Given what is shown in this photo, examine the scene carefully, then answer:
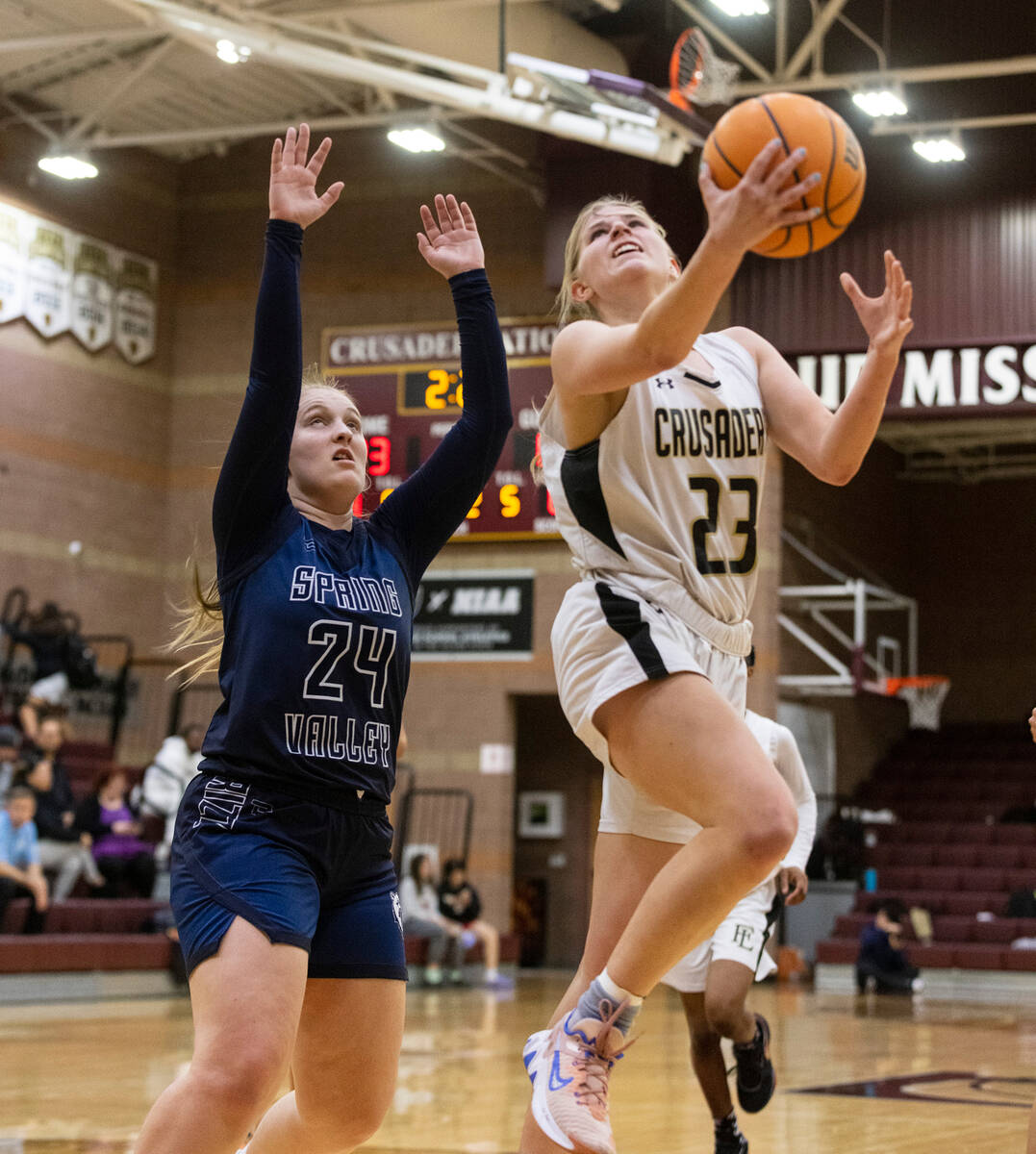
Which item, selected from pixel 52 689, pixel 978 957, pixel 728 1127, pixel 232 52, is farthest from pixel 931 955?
pixel 728 1127

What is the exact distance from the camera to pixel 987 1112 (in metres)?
6.96

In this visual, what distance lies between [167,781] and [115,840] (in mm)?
1069

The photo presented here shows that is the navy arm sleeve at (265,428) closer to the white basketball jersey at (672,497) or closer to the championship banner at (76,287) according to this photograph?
the white basketball jersey at (672,497)

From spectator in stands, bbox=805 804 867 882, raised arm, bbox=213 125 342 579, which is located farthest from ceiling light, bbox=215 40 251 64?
spectator in stands, bbox=805 804 867 882

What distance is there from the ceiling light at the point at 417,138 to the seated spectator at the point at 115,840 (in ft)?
21.0

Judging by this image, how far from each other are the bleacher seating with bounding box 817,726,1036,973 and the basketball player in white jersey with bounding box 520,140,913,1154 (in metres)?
14.9

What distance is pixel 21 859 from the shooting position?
477 inches

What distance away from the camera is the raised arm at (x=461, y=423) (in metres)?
3.67

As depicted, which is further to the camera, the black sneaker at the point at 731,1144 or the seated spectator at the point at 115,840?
the seated spectator at the point at 115,840

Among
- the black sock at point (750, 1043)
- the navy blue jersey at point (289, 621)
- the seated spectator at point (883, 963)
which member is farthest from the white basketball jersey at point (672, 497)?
the seated spectator at point (883, 963)

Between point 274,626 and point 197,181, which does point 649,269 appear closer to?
point 274,626

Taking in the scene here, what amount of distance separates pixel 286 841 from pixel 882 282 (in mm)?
14372

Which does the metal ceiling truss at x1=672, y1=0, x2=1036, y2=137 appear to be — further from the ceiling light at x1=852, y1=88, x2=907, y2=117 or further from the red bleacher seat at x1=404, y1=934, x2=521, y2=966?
the red bleacher seat at x1=404, y1=934, x2=521, y2=966

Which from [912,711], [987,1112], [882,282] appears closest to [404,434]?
[882,282]
